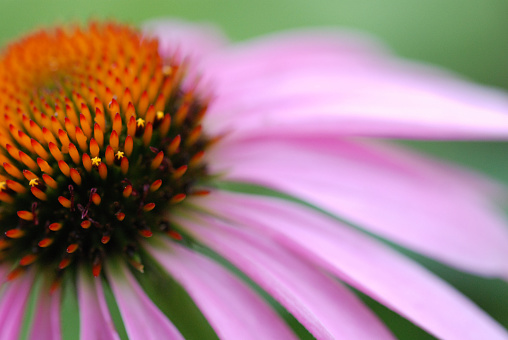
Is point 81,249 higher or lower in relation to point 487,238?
lower

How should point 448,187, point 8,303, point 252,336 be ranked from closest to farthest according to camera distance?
point 252,336, point 8,303, point 448,187

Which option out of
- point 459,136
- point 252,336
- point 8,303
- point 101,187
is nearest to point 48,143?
point 101,187

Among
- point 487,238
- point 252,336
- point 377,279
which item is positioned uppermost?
point 487,238

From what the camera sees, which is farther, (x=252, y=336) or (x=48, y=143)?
(x=48, y=143)

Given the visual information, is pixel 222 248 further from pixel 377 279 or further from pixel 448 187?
pixel 448 187

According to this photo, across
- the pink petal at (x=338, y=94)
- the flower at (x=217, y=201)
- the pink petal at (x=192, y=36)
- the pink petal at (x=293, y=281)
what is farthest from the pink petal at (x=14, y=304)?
the pink petal at (x=192, y=36)

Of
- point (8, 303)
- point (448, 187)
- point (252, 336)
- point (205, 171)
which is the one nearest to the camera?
point (252, 336)

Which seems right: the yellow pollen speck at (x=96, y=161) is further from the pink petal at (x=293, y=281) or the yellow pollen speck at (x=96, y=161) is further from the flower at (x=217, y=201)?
the pink petal at (x=293, y=281)
